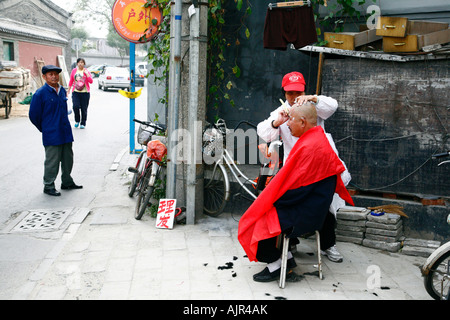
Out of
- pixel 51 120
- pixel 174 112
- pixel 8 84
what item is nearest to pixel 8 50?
pixel 8 84

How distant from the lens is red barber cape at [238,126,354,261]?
4414mm

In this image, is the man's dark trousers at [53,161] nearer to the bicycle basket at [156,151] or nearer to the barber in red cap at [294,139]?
the bicycle basket at [156,151]

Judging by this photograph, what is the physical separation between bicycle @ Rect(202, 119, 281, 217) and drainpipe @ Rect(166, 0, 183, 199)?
43cm

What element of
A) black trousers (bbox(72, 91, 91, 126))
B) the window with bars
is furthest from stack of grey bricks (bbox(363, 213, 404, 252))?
the window with bars

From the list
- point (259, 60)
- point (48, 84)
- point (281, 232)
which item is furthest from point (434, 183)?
point (48, 84)

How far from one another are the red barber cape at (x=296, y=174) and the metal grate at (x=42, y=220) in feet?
10.2

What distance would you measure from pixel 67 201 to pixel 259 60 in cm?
385

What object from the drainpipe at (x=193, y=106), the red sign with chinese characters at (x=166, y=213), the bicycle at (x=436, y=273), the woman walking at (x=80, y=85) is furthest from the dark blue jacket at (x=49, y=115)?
the woman walking at (x=80, y=85)

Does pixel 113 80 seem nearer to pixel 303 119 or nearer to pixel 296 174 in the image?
pixel 303 119

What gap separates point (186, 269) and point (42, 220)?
2713mm

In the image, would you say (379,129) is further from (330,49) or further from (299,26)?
(299,26)

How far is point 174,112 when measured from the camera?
21.1 ft

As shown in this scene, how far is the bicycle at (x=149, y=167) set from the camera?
21.7 ft

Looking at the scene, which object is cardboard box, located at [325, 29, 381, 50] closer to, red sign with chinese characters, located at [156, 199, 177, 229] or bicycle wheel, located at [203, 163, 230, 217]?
bicycle wheel, located at [203, 163, 230, 217]
